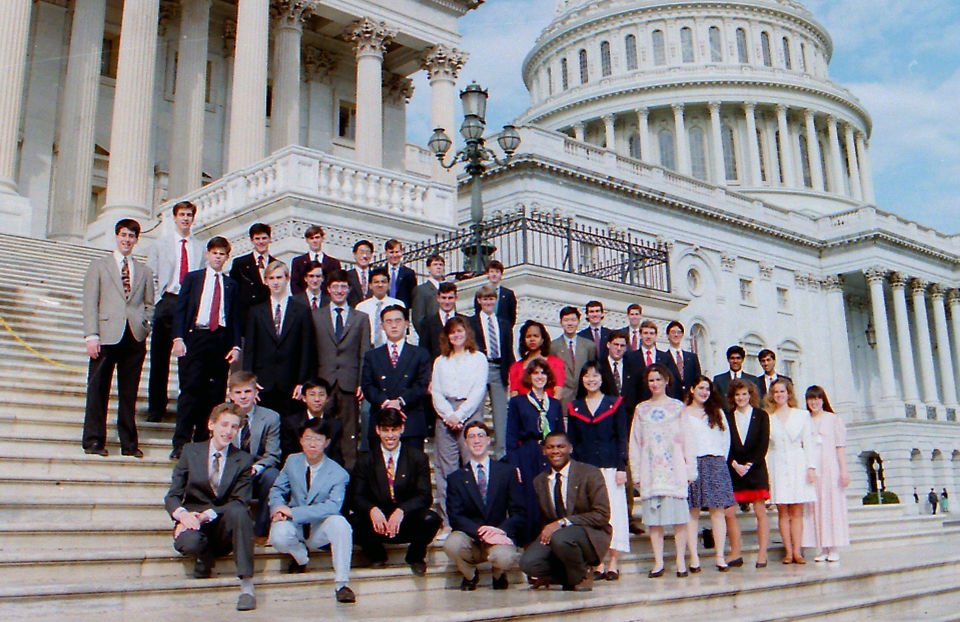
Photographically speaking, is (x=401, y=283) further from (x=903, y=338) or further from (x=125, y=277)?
(x=903, y=338)

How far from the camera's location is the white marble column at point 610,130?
6275cm

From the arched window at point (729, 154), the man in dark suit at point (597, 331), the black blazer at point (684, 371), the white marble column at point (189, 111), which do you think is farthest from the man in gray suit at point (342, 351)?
the arched window at point (729, 154)

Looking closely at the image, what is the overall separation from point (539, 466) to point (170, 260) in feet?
13.6

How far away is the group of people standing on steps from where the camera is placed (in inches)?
270

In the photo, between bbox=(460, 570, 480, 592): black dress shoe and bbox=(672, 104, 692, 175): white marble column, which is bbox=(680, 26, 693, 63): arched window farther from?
bbox=(460, 570, 480, 592): black dress shoe

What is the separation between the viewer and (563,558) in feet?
22.9

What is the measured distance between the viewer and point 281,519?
6539 mm

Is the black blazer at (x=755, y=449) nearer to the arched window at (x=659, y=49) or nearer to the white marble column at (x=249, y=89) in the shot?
the white marble column at (x=249, y=89)

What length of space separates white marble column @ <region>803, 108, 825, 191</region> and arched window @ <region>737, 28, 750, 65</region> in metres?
5.60

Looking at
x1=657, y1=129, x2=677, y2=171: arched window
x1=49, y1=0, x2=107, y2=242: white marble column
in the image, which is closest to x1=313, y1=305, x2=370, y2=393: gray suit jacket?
x1=49, y1=0, x2=107, y2=242: white marble column

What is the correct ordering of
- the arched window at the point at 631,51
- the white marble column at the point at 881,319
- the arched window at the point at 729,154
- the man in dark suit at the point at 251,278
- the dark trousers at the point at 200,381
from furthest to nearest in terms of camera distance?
the arched window at the point at 631,51 < the arched window at the point at 729,154 < the white marble column at the point at 881,319 < the man in dark suit at the point at 251,278 < the dark trousers at the point at 200,381

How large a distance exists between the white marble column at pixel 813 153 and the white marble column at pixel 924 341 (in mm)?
13151

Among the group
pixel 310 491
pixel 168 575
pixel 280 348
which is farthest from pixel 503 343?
pixel 168 575

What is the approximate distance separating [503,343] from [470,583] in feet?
10.0
